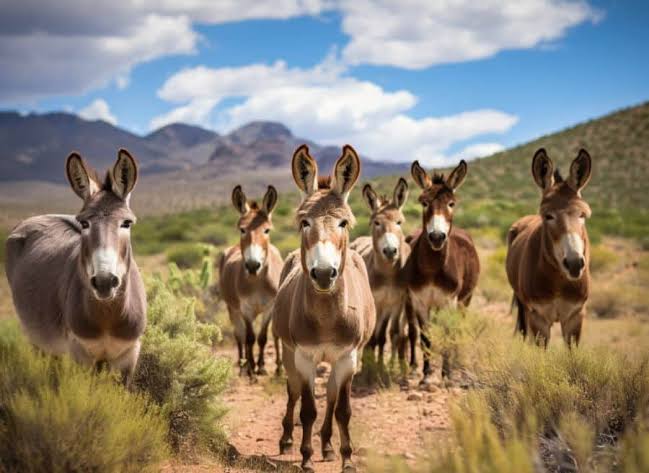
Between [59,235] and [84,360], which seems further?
[59,235]

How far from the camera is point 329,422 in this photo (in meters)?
5.25

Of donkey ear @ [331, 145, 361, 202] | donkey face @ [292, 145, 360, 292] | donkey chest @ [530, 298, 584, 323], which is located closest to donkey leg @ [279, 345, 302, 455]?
donkey face @ [292, 145, 360, 292]

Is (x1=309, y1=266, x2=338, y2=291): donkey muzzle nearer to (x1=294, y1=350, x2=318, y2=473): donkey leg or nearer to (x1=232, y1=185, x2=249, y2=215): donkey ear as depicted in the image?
(x1=294, y1=350, x2=318, y2=473): donkey leg

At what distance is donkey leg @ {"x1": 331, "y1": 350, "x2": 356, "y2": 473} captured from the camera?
16.7ft

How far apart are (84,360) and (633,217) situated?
27.6 meters

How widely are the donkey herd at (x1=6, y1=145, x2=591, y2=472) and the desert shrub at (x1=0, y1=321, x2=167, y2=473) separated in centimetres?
59

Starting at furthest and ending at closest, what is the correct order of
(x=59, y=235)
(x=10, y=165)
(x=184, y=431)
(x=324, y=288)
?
(x=10, y=165), (x=59, y=235), (x=184, y=431), (x=324, y=288)

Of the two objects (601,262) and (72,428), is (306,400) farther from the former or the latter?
(601,262)

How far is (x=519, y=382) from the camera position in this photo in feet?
15.2

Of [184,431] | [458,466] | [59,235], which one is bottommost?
[184,431]

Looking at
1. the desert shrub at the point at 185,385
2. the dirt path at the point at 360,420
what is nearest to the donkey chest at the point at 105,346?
the desert shrub at the point at 185,385

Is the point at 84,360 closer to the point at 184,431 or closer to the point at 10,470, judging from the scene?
the point at 10,470

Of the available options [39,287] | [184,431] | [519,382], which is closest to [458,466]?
[519,382]

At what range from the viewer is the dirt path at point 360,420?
229 inches
